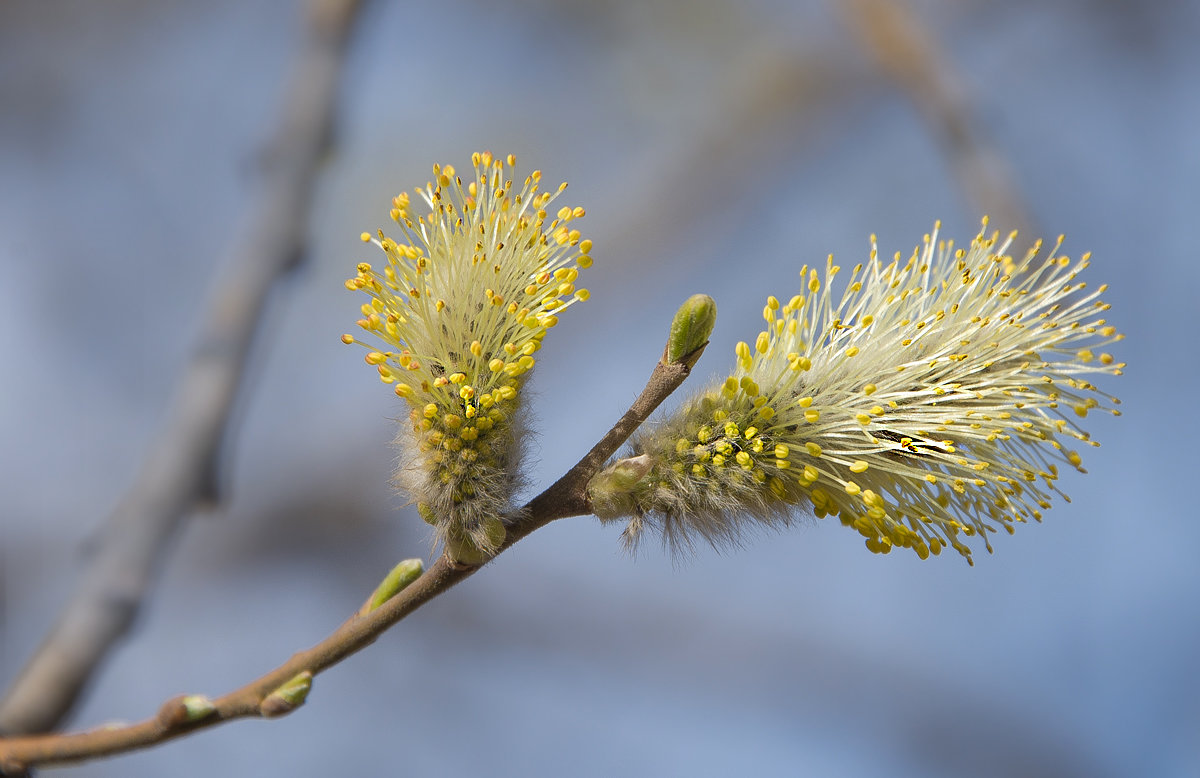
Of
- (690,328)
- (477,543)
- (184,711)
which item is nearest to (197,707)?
(184,711)

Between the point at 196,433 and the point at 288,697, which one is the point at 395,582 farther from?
the point at 196,433

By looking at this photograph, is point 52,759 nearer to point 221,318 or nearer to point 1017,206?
point 221,318

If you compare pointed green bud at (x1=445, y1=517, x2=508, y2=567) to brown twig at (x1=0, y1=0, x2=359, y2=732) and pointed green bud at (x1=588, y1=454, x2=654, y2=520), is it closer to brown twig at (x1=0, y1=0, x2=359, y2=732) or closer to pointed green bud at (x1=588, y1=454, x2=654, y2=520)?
pointed green bud at (x1=588, y1=454, x2=654, y2=520)

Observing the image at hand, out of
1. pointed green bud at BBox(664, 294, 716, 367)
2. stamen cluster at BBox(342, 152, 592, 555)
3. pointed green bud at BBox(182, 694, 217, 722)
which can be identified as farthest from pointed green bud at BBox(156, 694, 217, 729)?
pointed green bud at BBox(664, 294, 716, 367)

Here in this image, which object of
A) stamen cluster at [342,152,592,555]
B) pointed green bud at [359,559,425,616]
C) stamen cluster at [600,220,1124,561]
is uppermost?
stamen cluster at [342,152,592,555]

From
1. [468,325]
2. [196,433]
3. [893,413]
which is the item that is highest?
[196,433]

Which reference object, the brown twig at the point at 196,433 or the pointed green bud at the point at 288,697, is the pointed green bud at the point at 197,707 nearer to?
the pointed green bud at the point at 288,697
